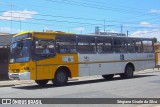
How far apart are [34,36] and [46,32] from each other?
38.1 inches

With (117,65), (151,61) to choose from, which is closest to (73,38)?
(117,65)

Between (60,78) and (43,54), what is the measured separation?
1792 mm

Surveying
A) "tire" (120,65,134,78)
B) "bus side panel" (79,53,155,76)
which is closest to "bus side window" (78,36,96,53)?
"bus side panel" (79,53,155,76)

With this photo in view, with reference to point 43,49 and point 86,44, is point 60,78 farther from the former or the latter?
point 86,44

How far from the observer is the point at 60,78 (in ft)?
64.7

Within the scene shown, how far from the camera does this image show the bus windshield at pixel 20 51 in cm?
1855

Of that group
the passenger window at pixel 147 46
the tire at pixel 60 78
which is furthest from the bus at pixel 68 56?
the passenger window at pixel 147 46

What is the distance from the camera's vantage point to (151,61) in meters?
26.8

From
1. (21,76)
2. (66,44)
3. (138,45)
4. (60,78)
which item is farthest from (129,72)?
(21,76)

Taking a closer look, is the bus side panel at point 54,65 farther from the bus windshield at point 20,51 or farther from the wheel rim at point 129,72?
the wheel rim at point 129,72

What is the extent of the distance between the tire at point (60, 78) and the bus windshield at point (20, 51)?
2.09 m

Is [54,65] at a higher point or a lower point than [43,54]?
lower

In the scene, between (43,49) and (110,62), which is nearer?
(43,49)

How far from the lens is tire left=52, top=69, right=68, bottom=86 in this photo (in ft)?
64.1
